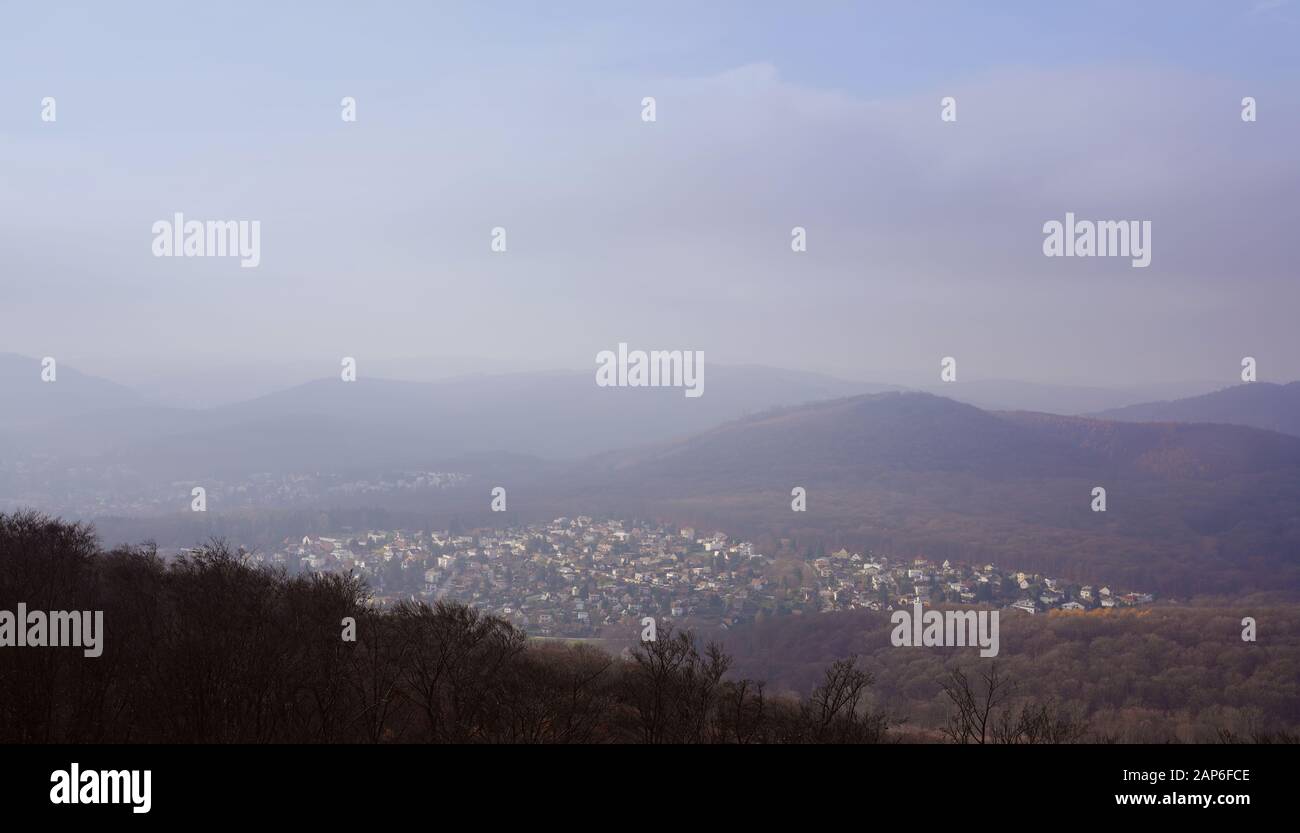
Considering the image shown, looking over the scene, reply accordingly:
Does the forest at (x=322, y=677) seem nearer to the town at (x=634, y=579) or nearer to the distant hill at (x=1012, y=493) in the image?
the town at (x=634, y=579)

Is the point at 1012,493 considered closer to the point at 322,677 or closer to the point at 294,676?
the point at 322,677

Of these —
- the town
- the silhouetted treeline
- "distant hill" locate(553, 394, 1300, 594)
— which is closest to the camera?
the silhouetted treeline

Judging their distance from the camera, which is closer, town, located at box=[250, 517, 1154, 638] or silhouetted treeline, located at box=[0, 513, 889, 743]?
silhouetted treeline, located at box=[0, 513, 889, 743]

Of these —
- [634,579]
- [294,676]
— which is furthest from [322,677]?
[634,579]

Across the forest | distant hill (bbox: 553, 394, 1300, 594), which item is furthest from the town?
the forest

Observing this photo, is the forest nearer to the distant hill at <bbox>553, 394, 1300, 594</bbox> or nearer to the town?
the town
